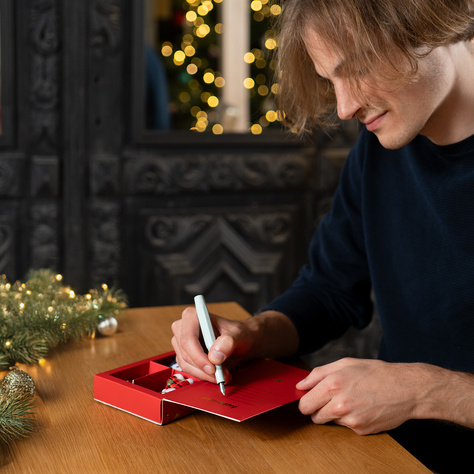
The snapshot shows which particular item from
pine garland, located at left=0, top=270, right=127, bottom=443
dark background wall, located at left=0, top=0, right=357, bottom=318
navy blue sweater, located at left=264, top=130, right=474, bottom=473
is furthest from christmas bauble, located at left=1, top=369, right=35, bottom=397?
dark background wall, located at left=0, top=0, right=357, bottom=318

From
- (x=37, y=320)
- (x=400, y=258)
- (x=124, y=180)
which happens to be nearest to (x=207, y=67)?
(x=124, y=180)

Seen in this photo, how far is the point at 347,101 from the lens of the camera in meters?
1.07

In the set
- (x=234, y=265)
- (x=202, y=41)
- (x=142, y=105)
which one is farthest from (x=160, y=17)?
(x=234, y=265)

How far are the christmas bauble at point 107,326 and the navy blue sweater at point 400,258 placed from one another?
304 mm

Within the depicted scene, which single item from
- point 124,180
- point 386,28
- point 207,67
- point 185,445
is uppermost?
point 207,67

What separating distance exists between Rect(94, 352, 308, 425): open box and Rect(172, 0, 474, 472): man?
0.03m

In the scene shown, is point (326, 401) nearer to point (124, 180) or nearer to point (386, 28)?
point (386, 28)

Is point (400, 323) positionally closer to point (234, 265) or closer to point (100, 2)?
point (234, 265)

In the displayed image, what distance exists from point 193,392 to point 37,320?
0.34m

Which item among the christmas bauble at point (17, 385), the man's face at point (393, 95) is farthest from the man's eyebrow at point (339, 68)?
the christmas bauble at point (17, 385)

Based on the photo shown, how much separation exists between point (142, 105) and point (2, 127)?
0.52 metres

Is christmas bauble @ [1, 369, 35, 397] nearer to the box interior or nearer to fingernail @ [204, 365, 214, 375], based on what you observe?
the box interior

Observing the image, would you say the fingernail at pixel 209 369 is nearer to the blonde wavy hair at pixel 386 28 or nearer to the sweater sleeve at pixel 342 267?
the sweater sleeve at pixel 342 267

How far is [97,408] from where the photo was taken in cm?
87
